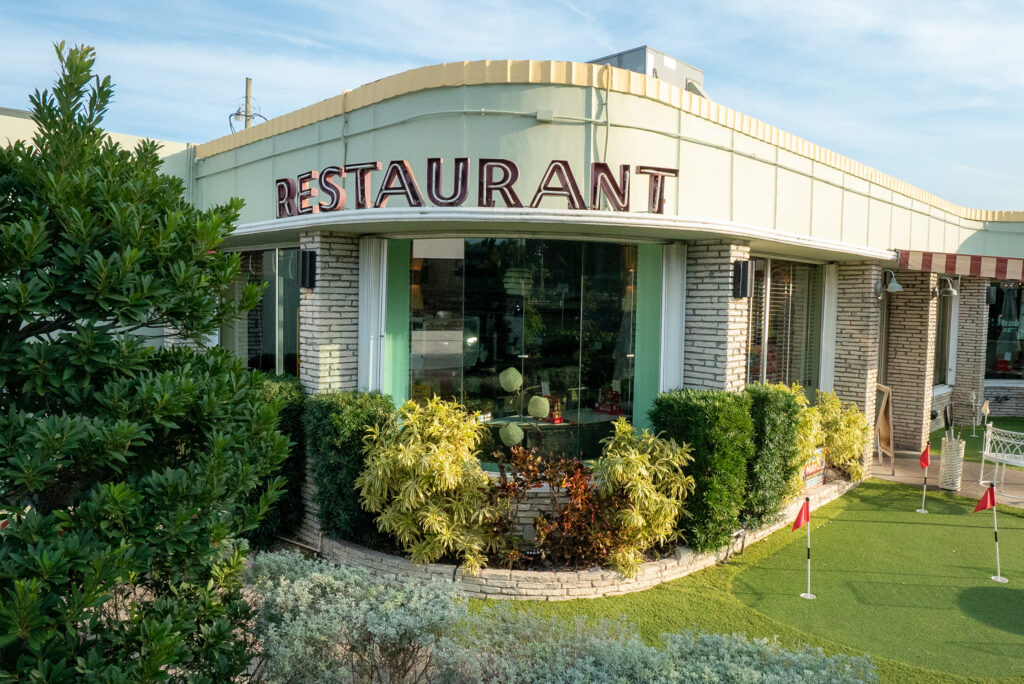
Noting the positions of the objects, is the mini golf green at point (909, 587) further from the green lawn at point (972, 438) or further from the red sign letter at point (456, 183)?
the red sign letter at point (456, 183)

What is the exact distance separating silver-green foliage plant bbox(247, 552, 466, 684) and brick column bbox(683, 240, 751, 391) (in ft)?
16.5

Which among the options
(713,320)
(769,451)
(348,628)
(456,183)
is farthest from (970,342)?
(348,628)

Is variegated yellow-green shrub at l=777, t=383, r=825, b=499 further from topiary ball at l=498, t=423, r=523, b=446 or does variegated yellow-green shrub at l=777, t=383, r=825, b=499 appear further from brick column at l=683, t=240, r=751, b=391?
topiary ball at l=498, t=423, r=523, b=446

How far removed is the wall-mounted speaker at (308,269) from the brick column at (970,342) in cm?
1697

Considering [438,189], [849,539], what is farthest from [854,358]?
[438,189]

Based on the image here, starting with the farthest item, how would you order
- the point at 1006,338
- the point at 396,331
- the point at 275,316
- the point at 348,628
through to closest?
the point at 1006,338 < the point at 275,316 < the point at 396,331 < the point at 348,628

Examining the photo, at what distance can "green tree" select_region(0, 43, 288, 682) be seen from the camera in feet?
10.6

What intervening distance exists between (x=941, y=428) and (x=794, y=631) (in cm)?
1404

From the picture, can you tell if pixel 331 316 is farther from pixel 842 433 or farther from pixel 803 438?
pixel 842 433

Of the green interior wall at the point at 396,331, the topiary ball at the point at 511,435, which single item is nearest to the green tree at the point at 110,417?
the topiary ball at the point at 511,435

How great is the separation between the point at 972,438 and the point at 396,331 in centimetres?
1430

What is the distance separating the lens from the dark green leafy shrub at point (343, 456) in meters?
7.85

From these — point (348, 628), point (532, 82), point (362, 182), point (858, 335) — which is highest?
point (532, 82)

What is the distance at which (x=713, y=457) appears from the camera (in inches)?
309
